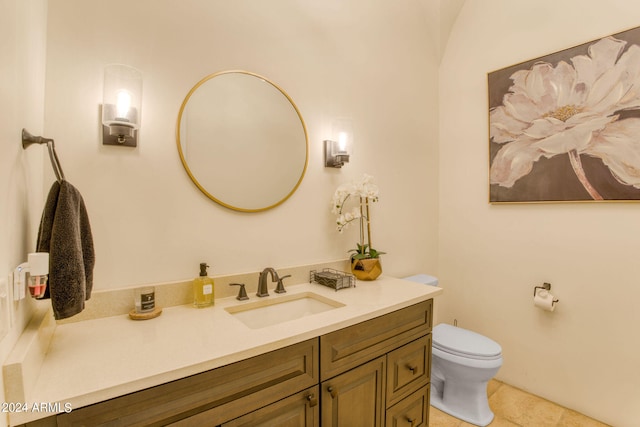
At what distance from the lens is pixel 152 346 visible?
0.96 m

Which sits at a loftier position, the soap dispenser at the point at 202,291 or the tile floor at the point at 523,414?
the soap dispenser at the point at 202,291

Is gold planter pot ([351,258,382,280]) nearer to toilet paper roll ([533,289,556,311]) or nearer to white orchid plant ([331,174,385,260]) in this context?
white orchid plant ([331,174,385,260])

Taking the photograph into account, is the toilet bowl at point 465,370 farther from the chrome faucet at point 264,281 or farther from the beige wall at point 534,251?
the chrome faucet at point 264,281

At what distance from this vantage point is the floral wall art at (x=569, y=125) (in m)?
1.78

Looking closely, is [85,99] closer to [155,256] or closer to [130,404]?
[155,256]

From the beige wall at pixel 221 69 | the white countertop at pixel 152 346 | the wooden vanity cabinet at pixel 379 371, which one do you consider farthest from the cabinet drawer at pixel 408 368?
the beige wall at pixel 221 69

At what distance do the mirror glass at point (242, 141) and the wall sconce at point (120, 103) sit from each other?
0.20 metres

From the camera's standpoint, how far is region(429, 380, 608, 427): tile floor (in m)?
1.91

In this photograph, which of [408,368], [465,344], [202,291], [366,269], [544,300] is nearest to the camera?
[202,291]

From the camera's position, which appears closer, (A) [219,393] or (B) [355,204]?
(A) [219,393]

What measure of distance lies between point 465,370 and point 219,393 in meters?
1.56

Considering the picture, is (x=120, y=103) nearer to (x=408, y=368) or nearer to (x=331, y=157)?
(x=331, y=157)

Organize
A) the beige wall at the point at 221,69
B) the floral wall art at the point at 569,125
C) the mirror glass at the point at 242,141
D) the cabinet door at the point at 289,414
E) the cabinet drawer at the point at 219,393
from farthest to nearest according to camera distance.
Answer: the floral wall art at the point at 569,125
the mirror glass at the point at 242,141
the beige wall at the point at 221,69
the cabinet door at the point at 289,414
the cabinet drawer at the point at 219,393

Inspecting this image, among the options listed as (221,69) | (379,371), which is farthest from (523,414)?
(221,69)
